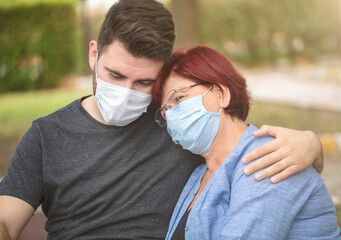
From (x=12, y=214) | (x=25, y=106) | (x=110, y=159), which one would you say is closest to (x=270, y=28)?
(x=25, y=106)

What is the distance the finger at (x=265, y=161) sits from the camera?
6.82 ft

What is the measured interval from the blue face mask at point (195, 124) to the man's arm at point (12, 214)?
1.01 meters

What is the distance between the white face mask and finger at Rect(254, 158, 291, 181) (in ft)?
3.00

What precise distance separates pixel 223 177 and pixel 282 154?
35 centimetres

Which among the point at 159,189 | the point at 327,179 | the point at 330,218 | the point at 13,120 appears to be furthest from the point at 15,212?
the point at 13,120

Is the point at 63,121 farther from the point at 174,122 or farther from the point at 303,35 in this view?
the point at 303,35

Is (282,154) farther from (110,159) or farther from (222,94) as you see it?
(110,159)

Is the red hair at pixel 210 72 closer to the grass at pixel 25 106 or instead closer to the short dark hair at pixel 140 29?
the short dark hair at pixel 140 29

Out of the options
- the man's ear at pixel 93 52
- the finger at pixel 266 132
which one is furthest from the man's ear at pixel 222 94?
the man's ear at pixel 93 52

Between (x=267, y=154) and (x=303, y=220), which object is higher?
(x=267, y=154)

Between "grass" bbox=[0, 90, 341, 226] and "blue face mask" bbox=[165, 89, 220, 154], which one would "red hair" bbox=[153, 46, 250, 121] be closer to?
"blue face mask" bbox=[165, 89, 220, 154]

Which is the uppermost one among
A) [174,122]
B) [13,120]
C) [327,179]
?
[174,122]

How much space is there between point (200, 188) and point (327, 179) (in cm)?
398

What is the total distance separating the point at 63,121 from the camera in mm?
2678
